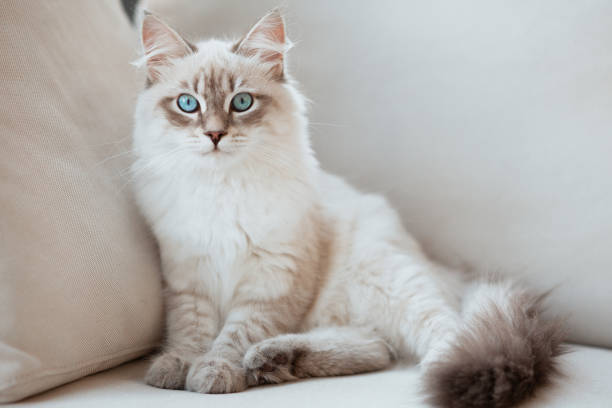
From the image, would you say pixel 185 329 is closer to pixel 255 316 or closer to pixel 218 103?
pixel 255 316

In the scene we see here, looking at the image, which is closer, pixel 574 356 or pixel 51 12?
pixel 574 356

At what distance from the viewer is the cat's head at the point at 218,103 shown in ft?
5.47

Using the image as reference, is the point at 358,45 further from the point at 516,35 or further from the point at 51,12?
the point at 51,12

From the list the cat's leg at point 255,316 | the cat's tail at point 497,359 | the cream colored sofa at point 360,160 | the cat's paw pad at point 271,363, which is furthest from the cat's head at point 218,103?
the cat's tail at point 497,359

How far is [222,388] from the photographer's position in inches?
53.9

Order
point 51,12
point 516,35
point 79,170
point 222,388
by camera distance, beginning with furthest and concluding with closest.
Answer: point 516,35
point 51,12
point 79,170
point 222,388

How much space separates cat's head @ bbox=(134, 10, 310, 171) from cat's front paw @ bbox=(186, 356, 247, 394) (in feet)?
1.87

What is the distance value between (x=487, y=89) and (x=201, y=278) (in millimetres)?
1126

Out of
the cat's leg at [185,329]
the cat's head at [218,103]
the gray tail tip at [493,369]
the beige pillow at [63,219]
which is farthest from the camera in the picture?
the cat's head at [218,103]

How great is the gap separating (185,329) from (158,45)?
0.88 metres

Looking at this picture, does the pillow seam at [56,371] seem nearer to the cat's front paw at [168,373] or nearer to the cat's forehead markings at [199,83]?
the cat's front paw at [168,373]

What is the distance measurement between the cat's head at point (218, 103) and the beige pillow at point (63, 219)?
6.9 inches

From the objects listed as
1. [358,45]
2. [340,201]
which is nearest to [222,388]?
[340,201]

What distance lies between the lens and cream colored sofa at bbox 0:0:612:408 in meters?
1.33
